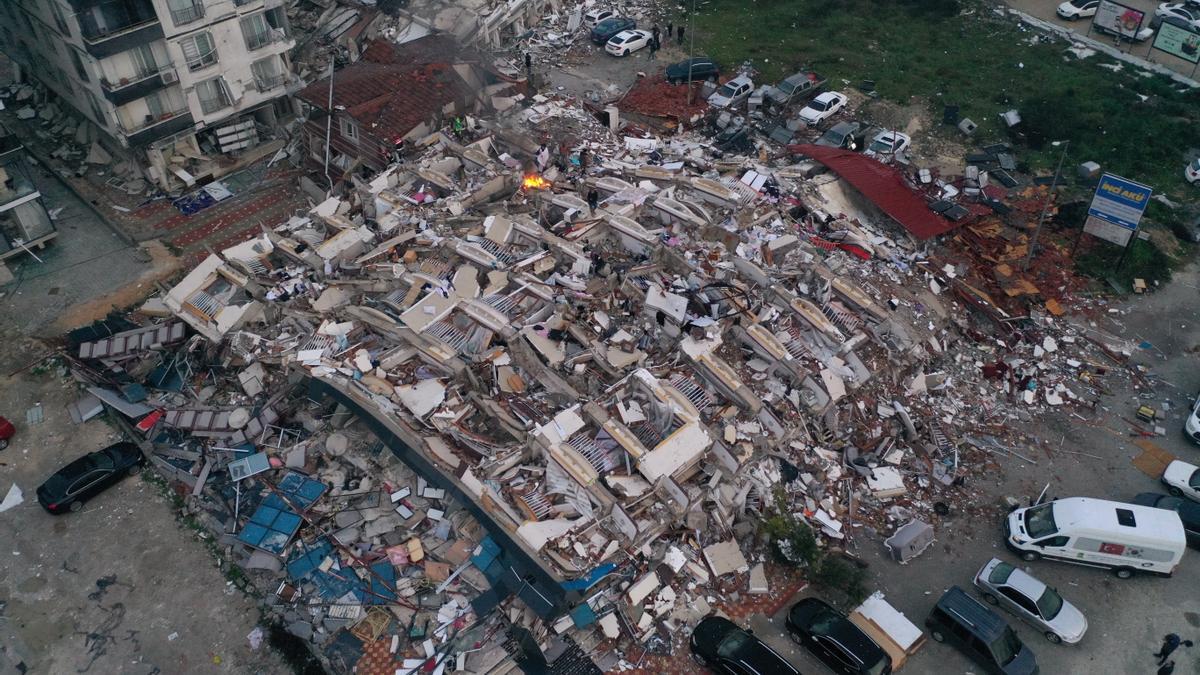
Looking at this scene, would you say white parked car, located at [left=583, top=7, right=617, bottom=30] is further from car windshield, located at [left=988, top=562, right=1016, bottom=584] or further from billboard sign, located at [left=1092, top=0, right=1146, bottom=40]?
car windshield, located at [left=988, top=562, right=1016, bottom=584]

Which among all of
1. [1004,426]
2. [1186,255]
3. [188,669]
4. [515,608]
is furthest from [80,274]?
[1186,255]

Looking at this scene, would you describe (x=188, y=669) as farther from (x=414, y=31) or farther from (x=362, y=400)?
(x=414, y=31)

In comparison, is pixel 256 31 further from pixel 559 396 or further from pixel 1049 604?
pixel 1049 604

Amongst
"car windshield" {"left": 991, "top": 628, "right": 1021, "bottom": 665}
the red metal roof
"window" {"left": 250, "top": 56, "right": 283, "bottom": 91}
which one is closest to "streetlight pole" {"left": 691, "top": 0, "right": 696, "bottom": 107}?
the red metal roof

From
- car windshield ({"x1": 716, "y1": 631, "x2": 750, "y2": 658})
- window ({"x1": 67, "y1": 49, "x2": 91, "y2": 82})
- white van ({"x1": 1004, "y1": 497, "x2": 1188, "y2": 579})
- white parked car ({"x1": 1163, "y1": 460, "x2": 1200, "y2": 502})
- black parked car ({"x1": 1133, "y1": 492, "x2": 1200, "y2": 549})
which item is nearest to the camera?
car windshield ({"x1": 716, "y1": 631, "x2": 750, "y2": 658})

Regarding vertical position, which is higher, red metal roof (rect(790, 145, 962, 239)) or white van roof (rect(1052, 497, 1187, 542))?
red metal roof (rect(790, 145, 962, 239))

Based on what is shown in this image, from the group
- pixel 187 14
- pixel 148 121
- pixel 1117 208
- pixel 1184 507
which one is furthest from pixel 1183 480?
pixel 148 121
